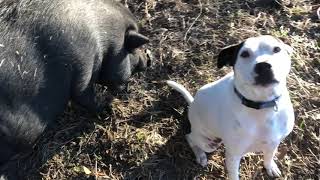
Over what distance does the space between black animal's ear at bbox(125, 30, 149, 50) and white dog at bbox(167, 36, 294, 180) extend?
72 cm

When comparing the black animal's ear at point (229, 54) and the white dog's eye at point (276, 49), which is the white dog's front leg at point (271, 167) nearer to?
the black animal's ear at point (229, 54)

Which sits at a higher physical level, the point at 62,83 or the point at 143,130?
the point at 62,83

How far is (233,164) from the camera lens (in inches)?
143

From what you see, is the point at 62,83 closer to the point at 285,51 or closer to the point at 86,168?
the point at 86,168

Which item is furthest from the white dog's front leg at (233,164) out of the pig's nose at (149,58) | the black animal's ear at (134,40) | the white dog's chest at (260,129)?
the pig's nose at (149,58)

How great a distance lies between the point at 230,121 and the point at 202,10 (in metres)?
1.89

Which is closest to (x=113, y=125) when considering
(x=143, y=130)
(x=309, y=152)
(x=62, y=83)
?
(x=143, y=130)

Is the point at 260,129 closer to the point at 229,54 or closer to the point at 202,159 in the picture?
the point at 229,54

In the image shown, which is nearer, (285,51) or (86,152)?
(285,51)

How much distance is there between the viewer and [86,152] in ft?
14.2

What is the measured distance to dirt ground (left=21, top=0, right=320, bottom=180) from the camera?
13.7ft

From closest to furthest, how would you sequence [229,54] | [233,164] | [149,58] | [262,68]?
1. [262,68]
2. [229,54]
3. [233,164]
4. [149,58]

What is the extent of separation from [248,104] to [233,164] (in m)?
0.53

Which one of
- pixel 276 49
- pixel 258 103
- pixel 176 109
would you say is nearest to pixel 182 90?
pixel 176 109
